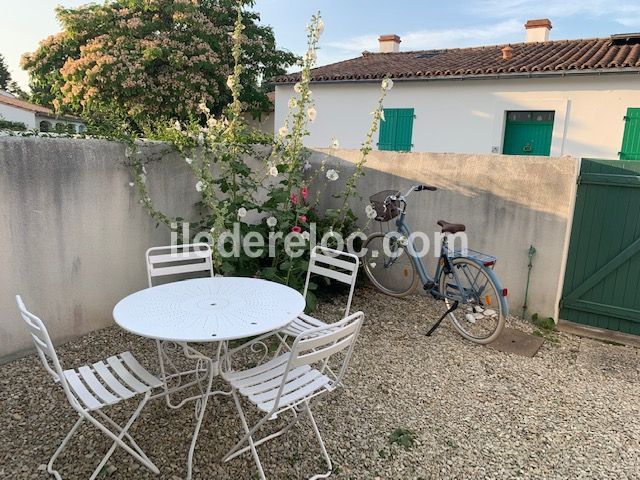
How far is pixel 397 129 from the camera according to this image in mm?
10359

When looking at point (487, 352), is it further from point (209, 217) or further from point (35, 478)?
point (35, 478)

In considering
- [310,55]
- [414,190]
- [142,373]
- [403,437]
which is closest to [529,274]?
[414,190]

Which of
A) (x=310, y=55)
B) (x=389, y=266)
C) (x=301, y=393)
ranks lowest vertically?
(x=389, y=266)

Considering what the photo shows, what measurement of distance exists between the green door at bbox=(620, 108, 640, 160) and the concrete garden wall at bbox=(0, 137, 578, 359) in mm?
5639

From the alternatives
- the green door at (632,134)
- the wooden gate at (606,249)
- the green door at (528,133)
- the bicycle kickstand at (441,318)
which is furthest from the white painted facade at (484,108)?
the bicycle kickstand at (441,318)

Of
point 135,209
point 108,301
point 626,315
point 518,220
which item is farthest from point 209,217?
point 626,315

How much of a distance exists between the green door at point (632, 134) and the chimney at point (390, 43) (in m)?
7.68

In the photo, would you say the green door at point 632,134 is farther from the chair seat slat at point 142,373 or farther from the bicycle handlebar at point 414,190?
the chair seat slat at point 142,373

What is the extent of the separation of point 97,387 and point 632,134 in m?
9.49

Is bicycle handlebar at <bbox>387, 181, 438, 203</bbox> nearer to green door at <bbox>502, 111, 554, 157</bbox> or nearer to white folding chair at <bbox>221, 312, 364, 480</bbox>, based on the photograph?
white folding chair at <bbox>221, 312, 364, 480</bbox>

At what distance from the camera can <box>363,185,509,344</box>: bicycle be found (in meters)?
3.63

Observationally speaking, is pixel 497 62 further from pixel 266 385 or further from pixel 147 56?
pixel 266 385

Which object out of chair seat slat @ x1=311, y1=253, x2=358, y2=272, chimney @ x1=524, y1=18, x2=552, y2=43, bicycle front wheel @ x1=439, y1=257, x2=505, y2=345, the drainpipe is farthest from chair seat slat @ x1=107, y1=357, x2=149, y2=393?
chimney @ x1=524, y1=18, x2=552, y2=43

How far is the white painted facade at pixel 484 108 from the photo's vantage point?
8.26m
